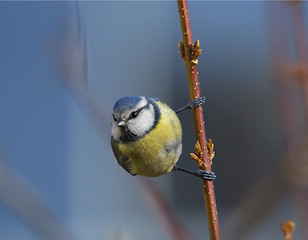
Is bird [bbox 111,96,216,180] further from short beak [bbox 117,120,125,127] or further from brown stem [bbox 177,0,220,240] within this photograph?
brown stem [bbox 177,0,220,240]

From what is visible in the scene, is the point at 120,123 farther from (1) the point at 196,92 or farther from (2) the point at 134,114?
(1) the point at 196,92

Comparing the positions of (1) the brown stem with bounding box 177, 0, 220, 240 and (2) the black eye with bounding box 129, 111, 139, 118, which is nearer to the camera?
(1) the brown stem with bounding box 177, 0, 220, 240

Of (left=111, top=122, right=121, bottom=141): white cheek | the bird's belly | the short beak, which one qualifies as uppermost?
the short beak

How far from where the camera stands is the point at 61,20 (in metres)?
0.68

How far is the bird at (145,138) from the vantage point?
2.88ft

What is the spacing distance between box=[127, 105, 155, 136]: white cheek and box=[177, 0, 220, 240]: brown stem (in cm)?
27

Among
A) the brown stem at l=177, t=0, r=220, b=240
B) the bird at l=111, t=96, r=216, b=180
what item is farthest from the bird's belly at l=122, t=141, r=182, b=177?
the brown stem at l=177, t=0, r=220, b=240

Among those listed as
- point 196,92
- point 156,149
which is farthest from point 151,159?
point 196,92

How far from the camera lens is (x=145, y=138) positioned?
2.91 feet

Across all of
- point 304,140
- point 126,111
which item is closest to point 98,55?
point 126,111

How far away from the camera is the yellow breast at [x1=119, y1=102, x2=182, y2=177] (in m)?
0.88

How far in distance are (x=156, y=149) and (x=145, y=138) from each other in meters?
0.03

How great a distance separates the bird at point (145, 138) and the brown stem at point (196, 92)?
0.85 ft

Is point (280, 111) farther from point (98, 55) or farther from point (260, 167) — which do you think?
point (260, 167)
